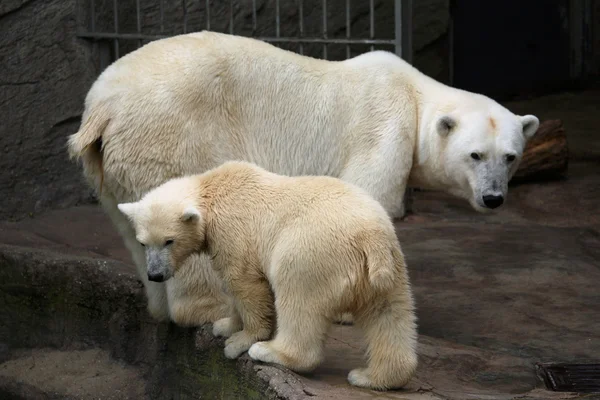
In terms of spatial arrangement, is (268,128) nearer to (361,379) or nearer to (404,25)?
(361,379)

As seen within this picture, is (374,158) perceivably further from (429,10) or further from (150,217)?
(429,10)


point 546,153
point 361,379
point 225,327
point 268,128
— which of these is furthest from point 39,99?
point 361,379

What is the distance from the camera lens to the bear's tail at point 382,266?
A: 145 inches

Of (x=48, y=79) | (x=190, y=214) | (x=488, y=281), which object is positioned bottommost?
(x=488, y=281)

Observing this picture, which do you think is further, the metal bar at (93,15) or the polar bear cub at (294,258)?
the metal bar at (93,15)

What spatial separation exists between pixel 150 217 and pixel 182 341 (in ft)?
3.24

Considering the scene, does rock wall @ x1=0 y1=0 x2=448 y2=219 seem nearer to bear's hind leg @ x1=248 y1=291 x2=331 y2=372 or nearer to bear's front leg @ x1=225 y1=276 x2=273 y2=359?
bear's front leg @ x1=225 y1=276 x2=273 y2=359


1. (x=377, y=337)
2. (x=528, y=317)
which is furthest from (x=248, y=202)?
(x=528, y=317)

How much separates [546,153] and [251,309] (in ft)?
15.9

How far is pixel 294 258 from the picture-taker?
12.4ft

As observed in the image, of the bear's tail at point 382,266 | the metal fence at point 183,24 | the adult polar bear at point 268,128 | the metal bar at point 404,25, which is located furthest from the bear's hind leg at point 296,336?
the metal bar at point 404,25

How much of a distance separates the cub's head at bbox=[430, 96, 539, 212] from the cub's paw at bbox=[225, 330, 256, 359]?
61.2 inches

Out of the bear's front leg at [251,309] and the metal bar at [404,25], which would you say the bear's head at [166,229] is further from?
the metal bar at [404,25]

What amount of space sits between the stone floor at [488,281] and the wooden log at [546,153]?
0.13 metres
